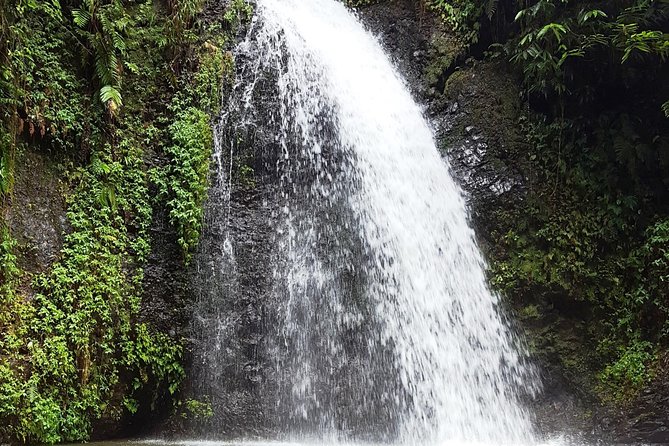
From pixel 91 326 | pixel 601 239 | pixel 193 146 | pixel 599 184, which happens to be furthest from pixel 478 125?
pixel 91 326

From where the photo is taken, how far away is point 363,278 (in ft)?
19.7

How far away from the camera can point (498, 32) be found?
324 inches

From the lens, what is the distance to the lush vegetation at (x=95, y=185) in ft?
15.3

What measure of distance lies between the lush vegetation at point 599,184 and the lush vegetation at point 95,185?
4.28 m

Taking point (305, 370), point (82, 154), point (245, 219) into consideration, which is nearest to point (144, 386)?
point (305, 370)

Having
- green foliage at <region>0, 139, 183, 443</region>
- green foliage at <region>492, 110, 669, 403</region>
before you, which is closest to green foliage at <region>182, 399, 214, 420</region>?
green foliage at <region>0, 139, 183, 443</region>

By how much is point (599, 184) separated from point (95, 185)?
645 centimetres

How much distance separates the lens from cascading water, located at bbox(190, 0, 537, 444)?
5.41 metres

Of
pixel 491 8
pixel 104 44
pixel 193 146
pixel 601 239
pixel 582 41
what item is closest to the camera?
pixel 104 44

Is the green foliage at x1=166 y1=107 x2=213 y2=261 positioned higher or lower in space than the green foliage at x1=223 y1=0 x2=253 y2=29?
lower

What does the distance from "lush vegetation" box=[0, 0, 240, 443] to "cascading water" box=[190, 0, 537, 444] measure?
60 centimetres

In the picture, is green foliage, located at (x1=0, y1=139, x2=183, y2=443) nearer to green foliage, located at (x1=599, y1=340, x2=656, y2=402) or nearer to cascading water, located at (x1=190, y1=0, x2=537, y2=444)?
cascading water, located at (x1=190, y1=0, x2=537, y2=444)

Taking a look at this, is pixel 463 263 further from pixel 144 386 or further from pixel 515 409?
pixel 144 386

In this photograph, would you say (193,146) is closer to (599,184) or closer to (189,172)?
(189,172)
